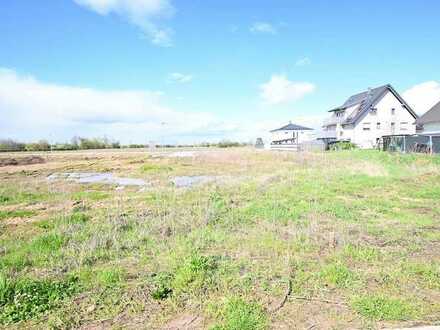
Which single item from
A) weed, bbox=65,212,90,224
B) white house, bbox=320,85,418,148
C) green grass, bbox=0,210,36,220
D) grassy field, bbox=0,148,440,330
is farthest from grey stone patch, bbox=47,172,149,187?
white house, bbox=320,85,418,148

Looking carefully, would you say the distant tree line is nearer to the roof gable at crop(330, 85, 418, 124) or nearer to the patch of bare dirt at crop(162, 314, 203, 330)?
the roof gable at crop(330, 85, 418, 124)

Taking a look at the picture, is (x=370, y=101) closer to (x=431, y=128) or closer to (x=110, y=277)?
(x=431, y=128)

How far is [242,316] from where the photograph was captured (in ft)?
8.98

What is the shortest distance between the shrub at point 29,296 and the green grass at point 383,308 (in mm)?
2997

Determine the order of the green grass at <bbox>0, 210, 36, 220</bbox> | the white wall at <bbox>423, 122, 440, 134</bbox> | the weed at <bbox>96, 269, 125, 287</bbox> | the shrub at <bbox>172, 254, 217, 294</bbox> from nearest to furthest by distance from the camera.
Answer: the shrub at <bbox>172, 254, 217, 294</bbox>
the weed at <bbox>96, 269, 125, 287</bbox>
the green grass at <bbox>0, 210, 36, 220</bbox>
the white wall at <bbox>423, 122, 440, 134</bbox>

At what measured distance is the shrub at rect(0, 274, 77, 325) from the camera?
287cm

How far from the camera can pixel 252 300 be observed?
306 cm

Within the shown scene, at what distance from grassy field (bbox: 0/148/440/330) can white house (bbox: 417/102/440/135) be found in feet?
76.9

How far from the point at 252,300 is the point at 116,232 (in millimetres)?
3120

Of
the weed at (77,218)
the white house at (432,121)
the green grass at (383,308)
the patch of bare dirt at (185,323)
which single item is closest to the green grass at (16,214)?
the weed at (77,218)

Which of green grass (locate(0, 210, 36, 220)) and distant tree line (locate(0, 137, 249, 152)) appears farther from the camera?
distant tree line (locate(0, 137, 249, 152))

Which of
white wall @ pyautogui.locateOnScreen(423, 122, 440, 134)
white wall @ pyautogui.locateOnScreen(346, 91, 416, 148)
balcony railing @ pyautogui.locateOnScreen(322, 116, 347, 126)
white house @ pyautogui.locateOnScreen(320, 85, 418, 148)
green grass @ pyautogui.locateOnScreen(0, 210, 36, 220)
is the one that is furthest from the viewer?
balcony railing @ pyautogui.locateOnScreen(322, 116, 347, 126)

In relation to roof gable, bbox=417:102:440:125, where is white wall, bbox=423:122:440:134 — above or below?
below

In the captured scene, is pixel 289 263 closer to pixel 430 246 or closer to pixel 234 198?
pixel 430 246
